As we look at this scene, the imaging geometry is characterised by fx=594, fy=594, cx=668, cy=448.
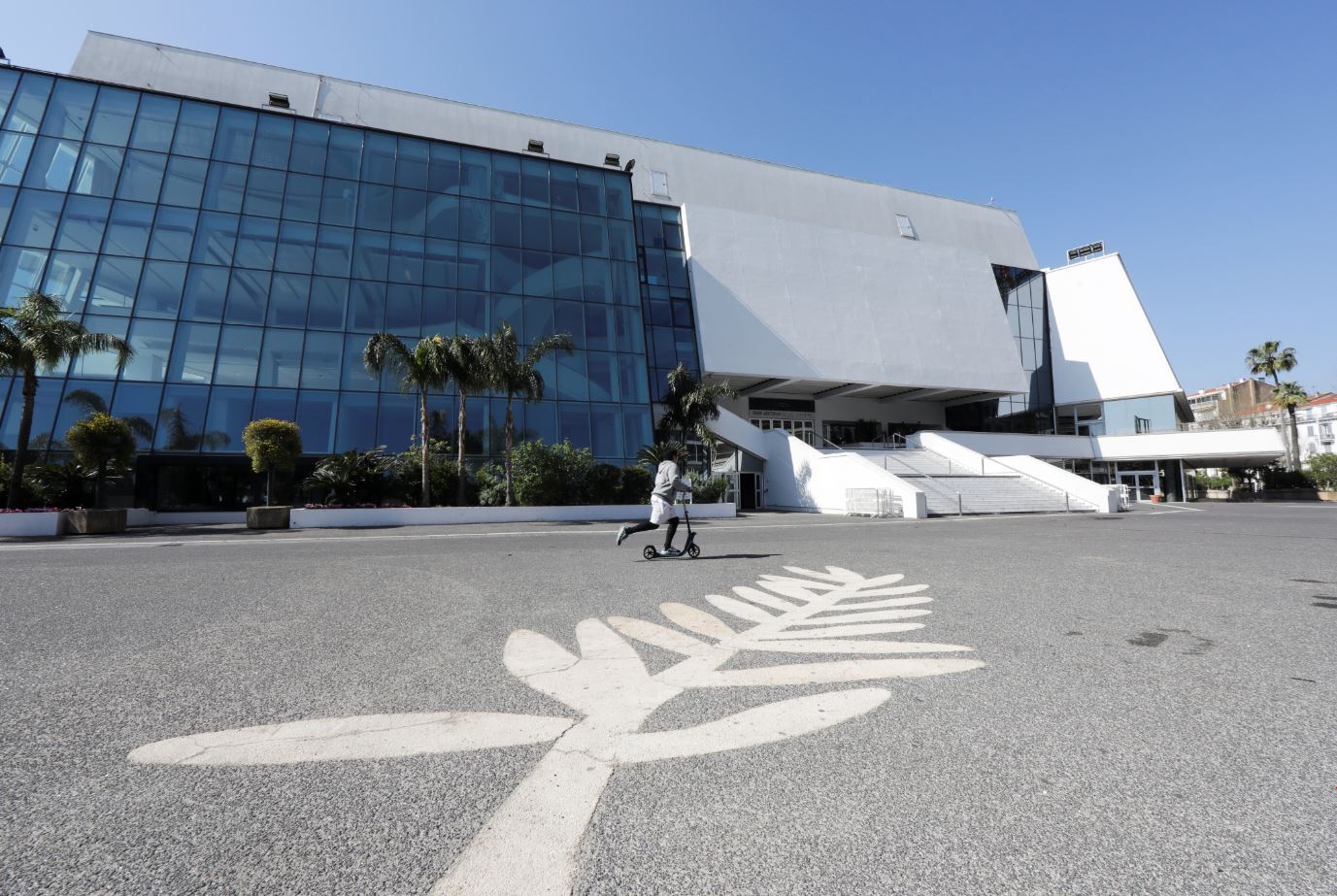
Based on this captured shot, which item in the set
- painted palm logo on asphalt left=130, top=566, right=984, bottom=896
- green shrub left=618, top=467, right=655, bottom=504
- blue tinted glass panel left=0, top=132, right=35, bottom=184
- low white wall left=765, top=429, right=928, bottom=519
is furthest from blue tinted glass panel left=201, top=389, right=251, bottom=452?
low white wall left=765, top=429, right=928, bottom=519

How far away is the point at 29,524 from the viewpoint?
16172mm

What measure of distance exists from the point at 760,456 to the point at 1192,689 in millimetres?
28750

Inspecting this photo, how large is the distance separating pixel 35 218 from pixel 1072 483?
4615 cm

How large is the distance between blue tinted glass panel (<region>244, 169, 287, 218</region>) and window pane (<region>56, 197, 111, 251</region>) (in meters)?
5.14

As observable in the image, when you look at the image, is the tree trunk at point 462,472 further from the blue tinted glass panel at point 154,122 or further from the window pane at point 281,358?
the blue tinted glass panel at point 154,122

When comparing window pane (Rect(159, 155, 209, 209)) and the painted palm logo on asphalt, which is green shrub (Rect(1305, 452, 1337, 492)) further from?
window pane (Rect(159, 155, 209, 209))

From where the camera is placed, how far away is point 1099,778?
233 centimetres

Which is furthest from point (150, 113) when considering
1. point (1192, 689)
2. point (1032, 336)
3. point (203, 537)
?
point (1032, 336)

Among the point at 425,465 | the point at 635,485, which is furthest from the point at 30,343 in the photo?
the point at 635,485

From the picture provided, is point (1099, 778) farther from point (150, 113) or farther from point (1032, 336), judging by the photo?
point (1032, 336)

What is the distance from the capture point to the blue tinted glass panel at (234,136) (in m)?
27.2

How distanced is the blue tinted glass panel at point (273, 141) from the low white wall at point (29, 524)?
18.8m

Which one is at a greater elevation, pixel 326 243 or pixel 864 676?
pixel 326 243

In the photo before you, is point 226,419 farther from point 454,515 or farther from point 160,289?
point 454,515
